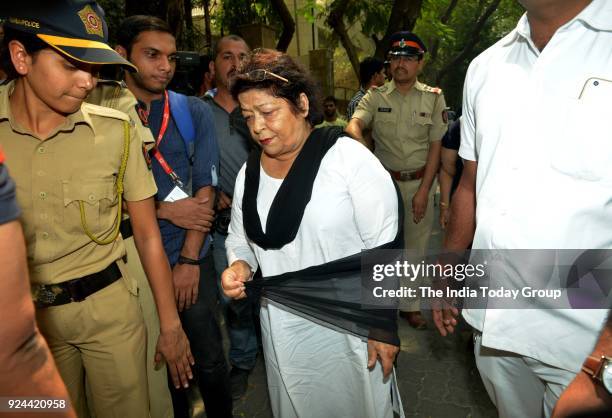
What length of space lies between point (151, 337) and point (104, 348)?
40 centimetres

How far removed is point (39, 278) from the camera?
168 cm

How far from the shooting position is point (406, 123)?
13.4ft

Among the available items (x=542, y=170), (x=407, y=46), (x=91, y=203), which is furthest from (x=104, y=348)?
(x=407, y=46)

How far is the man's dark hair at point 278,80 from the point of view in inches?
75.5

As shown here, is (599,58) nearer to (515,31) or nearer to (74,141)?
(515,31)

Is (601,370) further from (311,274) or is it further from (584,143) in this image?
(311,274)

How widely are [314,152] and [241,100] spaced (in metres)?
0.41

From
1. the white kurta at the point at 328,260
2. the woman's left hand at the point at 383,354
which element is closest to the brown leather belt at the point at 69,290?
the white kurta at the point at 328,260

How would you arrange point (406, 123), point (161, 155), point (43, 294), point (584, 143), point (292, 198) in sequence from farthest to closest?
1. point (406, 123)
2. point (161, 155)
3. point (292, 198)
4. point (43, 294)
5. point (584, 143)

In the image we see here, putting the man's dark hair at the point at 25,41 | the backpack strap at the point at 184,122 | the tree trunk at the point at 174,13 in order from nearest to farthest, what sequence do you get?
the man's dark hair at the point at 25,41 → the backpack strap at the point at 184,122 → the tree trunk at the point at 174,13

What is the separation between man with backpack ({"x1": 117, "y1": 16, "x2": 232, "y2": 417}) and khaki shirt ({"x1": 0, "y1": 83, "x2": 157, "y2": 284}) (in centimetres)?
57

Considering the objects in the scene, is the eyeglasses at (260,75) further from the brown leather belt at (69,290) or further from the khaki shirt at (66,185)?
the brown leather belt at (69,290)

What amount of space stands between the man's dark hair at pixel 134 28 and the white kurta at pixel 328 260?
3.69 ft

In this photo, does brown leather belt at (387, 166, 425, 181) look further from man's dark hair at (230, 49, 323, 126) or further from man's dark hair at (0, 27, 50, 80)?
man's dark hair at (0, 27, 50, 80)
